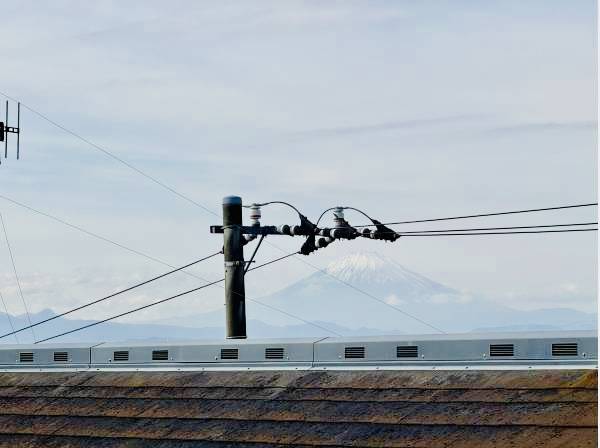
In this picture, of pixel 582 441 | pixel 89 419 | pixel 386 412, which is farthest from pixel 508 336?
pixel 89 419

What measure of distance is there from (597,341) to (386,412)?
3701 mm

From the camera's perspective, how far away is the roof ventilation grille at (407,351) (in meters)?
19.1

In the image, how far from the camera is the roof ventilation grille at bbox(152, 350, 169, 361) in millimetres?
21828

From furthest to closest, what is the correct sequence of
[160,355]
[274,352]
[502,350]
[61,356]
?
[61,356] → [160,355] → [274,352] → [502,350]

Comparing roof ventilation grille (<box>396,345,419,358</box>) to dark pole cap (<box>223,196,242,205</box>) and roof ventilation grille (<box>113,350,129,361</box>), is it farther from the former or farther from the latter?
dark pole cap (<box>223,196,242,205</box>)

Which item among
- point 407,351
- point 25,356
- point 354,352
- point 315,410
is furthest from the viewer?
point 25,356

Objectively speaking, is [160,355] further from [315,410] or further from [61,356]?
[315,410]

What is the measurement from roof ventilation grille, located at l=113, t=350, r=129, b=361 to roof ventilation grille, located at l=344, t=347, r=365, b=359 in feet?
16.8

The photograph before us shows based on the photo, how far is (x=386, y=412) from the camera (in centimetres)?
1694

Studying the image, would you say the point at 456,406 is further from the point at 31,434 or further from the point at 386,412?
the point at 31,434

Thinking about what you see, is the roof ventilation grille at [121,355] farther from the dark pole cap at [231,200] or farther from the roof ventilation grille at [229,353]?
the dark pole cap at [231,200]

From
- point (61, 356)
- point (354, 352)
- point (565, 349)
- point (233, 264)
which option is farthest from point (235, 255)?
point (565, 349)

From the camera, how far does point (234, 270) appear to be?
2927 centimetres

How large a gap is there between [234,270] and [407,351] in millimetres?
10759
